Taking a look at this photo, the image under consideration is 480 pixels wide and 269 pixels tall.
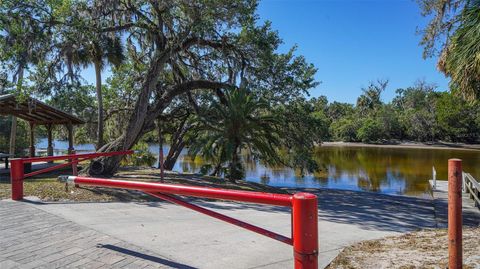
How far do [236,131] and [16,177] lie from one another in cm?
885

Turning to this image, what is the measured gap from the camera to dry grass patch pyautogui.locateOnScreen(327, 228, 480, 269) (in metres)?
4.29


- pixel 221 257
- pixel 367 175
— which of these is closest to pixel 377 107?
pixel 367 175

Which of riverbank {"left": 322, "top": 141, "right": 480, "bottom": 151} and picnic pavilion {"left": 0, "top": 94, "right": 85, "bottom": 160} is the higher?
picnic pavilion {"left": 0, "top": 94, "right": 85, "bottom": 160}

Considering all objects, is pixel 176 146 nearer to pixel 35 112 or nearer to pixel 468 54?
pixel 35 112

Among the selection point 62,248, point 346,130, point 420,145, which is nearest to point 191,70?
point 62,248

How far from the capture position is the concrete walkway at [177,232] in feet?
14.4

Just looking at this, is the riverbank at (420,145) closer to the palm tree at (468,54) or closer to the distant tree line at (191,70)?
the distant tree line at (191,70)

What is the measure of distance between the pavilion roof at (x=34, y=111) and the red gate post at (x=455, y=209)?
45.0 feet

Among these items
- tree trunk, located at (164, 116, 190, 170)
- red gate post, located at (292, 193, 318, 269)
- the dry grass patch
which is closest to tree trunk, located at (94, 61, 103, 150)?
tree trunk, located at (164, 116, 190, 170)

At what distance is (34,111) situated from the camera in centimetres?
1677

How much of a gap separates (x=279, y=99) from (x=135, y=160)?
11595 mm

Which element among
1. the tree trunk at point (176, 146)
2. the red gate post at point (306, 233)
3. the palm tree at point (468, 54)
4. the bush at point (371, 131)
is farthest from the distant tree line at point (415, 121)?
the red gate post at point (306, 233)

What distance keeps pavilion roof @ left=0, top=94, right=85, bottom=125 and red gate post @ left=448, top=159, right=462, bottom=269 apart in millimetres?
13703

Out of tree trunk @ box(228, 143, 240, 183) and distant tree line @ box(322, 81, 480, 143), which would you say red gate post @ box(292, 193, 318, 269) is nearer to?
tree trunk @ box(228, 143, 240, 183)
